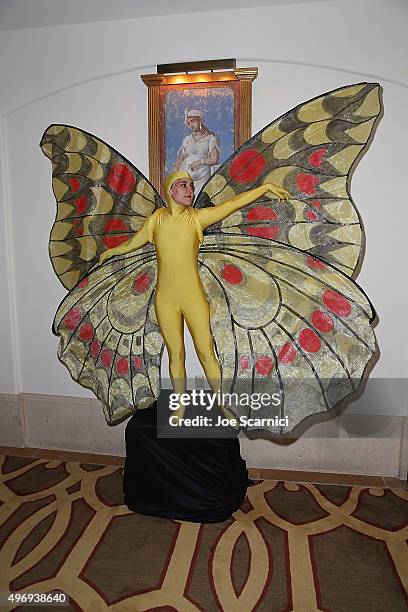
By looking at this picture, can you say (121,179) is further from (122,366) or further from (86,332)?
(122,366)

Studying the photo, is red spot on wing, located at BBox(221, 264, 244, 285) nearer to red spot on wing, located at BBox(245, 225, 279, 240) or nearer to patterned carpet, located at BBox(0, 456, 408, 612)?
red spot on wing, located at BBox(245, 225, 279, 240)

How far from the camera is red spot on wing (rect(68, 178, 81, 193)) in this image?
96.3 inches

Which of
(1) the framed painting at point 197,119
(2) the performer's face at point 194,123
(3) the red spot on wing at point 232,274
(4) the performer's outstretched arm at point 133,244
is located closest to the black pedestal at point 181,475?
(3) the red spot on wing at point 232,274

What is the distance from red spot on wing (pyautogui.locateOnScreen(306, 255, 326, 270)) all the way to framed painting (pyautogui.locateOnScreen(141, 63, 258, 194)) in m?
0.72

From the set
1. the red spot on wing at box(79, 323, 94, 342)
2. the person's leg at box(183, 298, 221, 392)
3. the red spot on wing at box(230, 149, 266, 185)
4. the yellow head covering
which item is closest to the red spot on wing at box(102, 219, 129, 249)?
the yellow head covering

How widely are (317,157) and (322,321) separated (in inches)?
30.4

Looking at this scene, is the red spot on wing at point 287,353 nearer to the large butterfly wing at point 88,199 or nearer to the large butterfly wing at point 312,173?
the large butterfly wing at point 312,173

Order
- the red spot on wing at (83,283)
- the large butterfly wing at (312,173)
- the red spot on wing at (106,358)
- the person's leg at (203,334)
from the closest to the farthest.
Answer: the large butterfly wing at (312,173)
the person's leg at (203,334)
the red spot on wing at (106,358)
the red spot on wing at (83,283)

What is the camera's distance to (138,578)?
1.83 meters

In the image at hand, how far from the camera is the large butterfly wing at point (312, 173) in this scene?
205 centimetres

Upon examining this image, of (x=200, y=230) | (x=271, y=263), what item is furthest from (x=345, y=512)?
(x=200, y=230)

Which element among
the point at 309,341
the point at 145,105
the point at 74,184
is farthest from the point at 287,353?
the point at 145,105

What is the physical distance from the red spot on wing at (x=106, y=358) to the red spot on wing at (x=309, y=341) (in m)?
1.01

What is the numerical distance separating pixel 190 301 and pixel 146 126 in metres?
1.04
